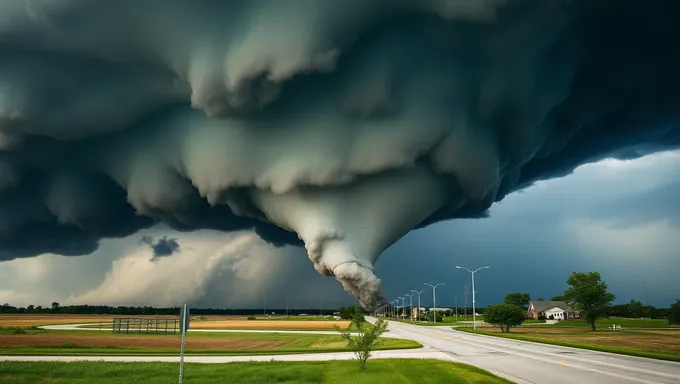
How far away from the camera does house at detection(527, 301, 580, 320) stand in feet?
564

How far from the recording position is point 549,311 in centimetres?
17612

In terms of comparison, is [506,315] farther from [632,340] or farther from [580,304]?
[632,340]

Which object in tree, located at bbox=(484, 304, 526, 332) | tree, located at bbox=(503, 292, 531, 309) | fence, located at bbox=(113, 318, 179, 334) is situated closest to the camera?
fence, located at bbox=(113, 318, 179, 334)

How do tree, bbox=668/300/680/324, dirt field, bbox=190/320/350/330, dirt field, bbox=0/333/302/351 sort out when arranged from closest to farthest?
dirt field, bbox=0/333/302/351
dirt field, bbox=190/320/350/330
tree, bbox=668/300/680/324

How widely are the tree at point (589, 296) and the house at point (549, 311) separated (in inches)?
3359

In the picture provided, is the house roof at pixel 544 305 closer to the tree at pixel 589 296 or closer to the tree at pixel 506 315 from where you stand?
the tree at pixel 589 296

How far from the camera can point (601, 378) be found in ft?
68.7

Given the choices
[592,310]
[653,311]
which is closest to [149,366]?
[592,310]

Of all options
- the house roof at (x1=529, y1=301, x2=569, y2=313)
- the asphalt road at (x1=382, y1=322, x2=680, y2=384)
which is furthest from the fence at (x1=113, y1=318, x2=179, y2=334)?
the house roof at (x1=529, y1=301, x2=569, y2=313)

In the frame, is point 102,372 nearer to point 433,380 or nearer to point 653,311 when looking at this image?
point 433,380

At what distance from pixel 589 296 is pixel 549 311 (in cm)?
9941

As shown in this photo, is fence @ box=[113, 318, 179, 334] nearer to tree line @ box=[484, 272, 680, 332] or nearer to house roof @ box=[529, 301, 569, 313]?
tree line @ box=[484, 272, 680, 332]

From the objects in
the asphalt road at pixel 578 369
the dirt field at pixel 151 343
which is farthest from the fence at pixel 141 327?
the asphalt road at pixel 578 369

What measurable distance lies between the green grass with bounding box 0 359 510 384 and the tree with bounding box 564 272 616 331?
222 feet
